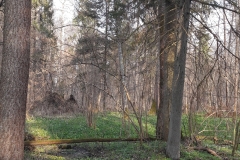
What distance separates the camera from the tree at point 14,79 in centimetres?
561

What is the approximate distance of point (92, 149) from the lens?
895 cm

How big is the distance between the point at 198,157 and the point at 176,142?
837mm

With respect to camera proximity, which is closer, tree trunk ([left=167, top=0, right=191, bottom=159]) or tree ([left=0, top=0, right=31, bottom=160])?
tree ([left=0, top=0, right=31, bottom=160])

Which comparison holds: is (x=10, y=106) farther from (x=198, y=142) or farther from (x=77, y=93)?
(x=77, y=93)

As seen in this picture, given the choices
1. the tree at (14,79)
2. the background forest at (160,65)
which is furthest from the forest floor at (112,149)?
the tree at (14,79)

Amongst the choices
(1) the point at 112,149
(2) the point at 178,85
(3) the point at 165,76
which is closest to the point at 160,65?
(3) the point at 165,76

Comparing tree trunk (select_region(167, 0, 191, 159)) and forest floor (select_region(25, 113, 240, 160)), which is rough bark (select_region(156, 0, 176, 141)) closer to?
forest floor (select_region(25, 113, 240, 160))

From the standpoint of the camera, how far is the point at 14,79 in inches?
225

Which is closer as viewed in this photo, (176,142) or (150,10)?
(176,142)

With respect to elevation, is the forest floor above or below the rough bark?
below

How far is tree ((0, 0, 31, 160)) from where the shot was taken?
561 cm

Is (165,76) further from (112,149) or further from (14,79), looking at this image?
(14,79)

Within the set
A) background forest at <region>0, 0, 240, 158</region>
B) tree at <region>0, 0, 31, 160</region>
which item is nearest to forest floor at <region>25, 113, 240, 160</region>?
background forest at <region>0, 0, 240, 158</region>

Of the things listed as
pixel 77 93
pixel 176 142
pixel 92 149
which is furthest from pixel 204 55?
pixel 77 93
